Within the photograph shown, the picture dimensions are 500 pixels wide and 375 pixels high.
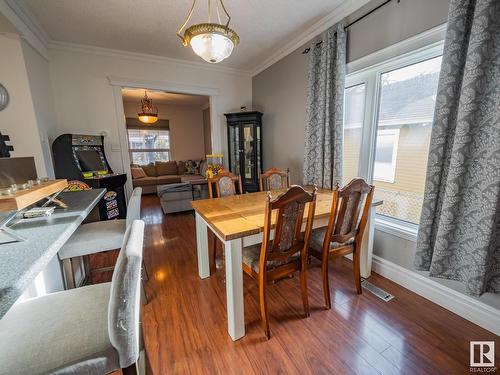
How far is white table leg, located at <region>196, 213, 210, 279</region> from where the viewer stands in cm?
193

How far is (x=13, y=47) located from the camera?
7.27 feet

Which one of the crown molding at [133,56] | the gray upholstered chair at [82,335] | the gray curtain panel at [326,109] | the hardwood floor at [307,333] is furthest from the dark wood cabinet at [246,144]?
the gray upholstered chair at [82,335]

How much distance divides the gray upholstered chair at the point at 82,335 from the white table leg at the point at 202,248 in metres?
1.11

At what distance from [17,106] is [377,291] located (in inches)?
155

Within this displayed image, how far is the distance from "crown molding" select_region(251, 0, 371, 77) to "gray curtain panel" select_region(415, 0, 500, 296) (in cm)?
101

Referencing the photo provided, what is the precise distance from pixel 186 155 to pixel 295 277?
5.86 metres

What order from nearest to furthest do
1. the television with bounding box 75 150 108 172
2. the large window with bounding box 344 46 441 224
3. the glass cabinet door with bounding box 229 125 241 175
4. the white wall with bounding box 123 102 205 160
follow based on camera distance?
1. the large window with bounding box 344 46 441 224
2. the television with bounding box 75 150 108 172
3. the glass cabinet door with bounding box 229 125 241 175
4. the white wall with bounding box 123 102 205 160

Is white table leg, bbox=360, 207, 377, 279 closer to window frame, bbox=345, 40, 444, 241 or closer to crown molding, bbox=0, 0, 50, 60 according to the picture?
window frame, bbox=345, 40, 444, 241

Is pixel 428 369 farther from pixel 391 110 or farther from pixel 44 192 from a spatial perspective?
pixel 44 192

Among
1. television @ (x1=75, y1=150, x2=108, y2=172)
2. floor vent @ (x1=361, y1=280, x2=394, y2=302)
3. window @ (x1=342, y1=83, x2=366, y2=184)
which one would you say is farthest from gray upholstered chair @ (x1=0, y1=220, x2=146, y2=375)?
television @ (x1=75, y1=150, x2=108, y2=172)

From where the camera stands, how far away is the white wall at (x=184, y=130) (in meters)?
6.66

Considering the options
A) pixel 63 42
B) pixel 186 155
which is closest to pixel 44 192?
pixel 63 42

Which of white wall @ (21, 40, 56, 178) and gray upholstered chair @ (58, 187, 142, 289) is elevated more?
white wall @ (21, 40, 56, 178)

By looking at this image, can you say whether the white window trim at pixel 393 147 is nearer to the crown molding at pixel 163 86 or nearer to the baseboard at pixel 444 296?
the baseboard at pixel 444 296
